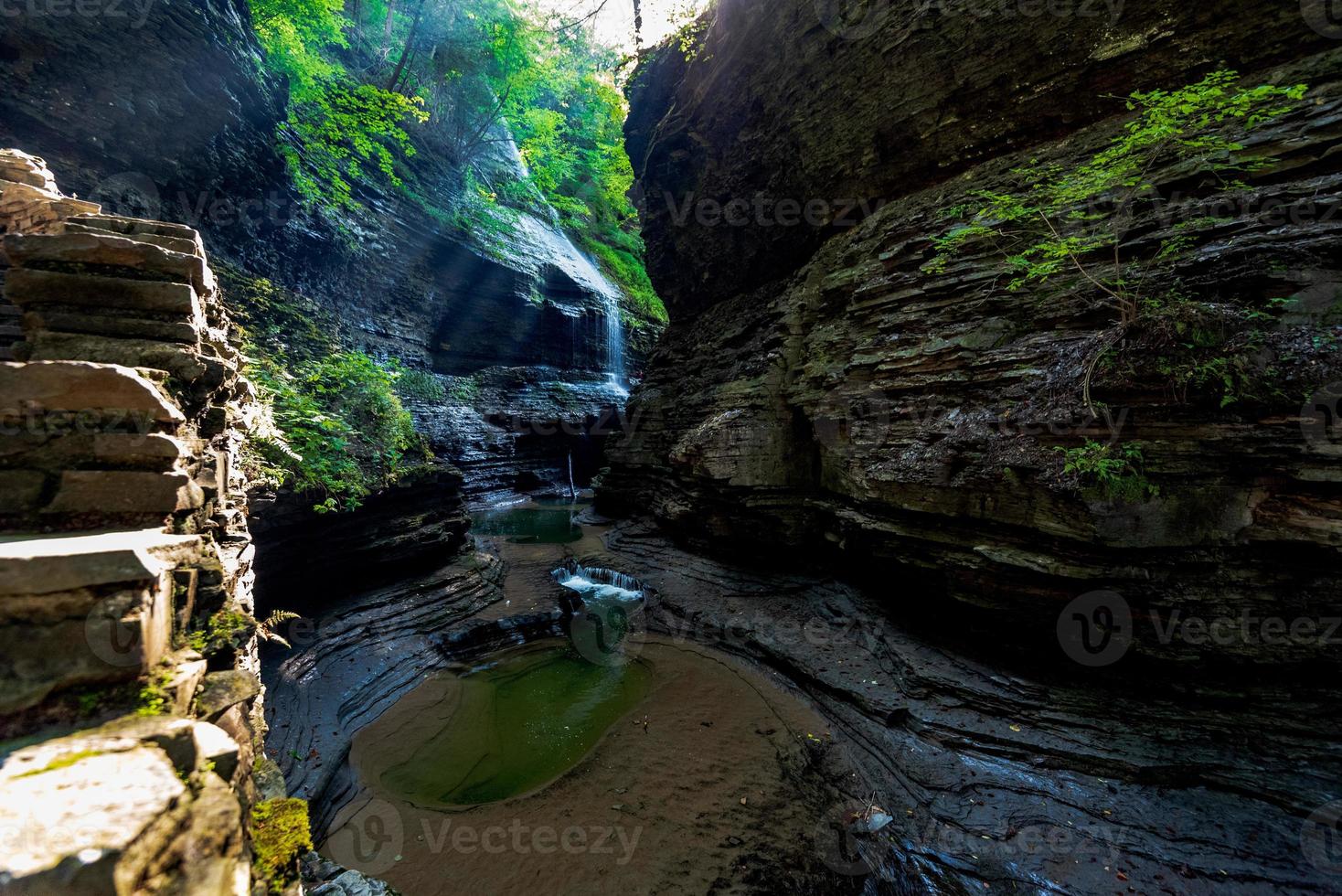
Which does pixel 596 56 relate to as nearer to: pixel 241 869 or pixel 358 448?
pixel 358 448

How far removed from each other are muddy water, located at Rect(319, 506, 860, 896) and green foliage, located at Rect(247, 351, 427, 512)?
373 centimetres

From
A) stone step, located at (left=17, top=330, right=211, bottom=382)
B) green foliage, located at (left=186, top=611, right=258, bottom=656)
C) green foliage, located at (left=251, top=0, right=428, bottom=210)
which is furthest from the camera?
green foliage, located at (left=251, top=0, right=428, bottom=210)

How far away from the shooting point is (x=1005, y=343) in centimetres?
Result: 587

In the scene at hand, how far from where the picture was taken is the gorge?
2.24m

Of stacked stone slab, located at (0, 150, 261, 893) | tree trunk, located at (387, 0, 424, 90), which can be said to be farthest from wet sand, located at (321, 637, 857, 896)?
tree trunk, located at (387, 0, 424, 90)

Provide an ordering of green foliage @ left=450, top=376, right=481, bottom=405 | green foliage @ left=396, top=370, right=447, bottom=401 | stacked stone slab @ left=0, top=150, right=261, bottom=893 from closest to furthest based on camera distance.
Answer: stacked stone slab @ left=0, top=150, right=261, bottom=893 → green foliage @ left=396, top=370, right=447, bottom=401 → green foliage @ left=450, top=376, right=481, bottom=405

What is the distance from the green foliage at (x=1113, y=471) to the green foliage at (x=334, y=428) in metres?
9.58

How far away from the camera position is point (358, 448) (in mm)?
8617

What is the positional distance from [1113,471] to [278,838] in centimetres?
701

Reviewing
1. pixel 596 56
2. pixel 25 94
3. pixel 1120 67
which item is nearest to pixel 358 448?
pixel 25 94

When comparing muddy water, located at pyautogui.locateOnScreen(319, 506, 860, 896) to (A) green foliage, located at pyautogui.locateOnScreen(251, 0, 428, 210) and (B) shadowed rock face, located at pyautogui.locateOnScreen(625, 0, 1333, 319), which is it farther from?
(A) green foliage, located at pyautogui.locateOnScreen(251, 0, 428, 210)

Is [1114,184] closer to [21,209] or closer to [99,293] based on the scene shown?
[99,293]

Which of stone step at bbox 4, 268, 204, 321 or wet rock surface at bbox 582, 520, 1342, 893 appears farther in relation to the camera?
wet rock surface at bbox 582, 520, 1342, 893

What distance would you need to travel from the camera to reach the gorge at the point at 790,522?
2.24 metres
